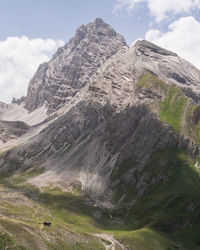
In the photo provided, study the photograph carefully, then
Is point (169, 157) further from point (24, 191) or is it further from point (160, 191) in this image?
point (24, 191)

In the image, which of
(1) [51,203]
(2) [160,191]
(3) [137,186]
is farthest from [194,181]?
(1) [51,203]

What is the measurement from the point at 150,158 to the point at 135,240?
94.3 meters

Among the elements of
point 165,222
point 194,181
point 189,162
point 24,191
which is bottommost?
point 24,191

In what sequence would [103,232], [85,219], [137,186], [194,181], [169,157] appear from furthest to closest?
[169,157], [137,186], [194,181], [85,219], [103,232]

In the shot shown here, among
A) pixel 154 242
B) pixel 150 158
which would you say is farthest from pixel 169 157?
pixel 154 242

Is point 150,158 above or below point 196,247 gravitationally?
above

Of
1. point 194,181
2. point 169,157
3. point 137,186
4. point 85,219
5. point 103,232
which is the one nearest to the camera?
point 103,232

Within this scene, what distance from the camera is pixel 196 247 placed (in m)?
106

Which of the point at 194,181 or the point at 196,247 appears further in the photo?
the point at 194,181

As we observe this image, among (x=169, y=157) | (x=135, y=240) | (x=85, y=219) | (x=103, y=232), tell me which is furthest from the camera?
(x=169, y=157)

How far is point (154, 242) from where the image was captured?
107 metres

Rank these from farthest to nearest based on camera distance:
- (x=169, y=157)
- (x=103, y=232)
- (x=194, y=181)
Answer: (x=169, y=157) < (x=194, y=181) < (x=103, y=232)

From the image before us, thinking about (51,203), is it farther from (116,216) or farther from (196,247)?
(196,247)

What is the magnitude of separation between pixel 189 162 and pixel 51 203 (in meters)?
92.9
